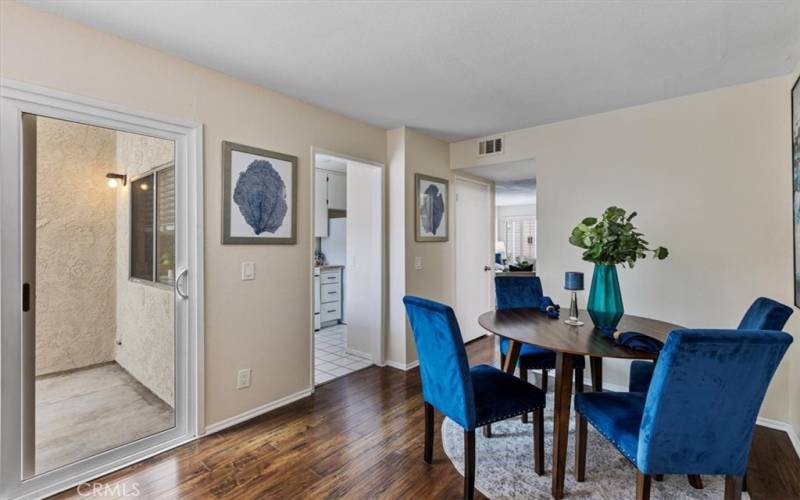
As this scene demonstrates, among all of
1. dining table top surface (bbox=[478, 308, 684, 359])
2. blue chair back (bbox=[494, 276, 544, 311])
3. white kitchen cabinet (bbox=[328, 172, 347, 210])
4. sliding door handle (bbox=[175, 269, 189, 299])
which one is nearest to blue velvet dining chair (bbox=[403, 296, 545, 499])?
dining table top surface (bbox=[478, 308, 684, 359])

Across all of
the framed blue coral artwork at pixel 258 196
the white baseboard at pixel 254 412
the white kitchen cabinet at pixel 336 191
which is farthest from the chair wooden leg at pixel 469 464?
the white kitchen cabinet at pixel 336 191

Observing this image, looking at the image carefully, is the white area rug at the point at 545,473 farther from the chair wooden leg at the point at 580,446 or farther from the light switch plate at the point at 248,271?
the light switch plate at the point at 248,271

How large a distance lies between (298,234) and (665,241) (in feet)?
9.51

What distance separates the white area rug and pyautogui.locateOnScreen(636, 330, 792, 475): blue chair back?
0.58 meters

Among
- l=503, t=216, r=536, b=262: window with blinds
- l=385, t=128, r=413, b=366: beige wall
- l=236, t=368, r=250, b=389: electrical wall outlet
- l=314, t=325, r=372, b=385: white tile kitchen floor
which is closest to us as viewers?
l=236, t=368, r=250, b=389: electrical wall outlet

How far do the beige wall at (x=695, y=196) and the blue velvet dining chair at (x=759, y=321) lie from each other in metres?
0.88

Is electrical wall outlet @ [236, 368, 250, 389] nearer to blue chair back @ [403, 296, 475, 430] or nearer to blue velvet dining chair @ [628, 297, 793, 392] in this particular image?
blue chair back @ [403, 296, 475, 430]

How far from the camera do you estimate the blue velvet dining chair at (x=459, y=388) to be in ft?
5.75

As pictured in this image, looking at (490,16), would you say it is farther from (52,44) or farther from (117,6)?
(52,44)

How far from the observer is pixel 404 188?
3648 mm

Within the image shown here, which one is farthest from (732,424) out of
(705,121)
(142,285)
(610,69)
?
(142,285)

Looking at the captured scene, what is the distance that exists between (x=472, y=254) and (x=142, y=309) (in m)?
3.52

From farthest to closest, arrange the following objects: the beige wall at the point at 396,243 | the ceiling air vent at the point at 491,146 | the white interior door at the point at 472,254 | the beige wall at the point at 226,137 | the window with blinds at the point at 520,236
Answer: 1. the window with blinds at the point at 520,236
2. the white interior door at the point at 472,254
3. the ceiling air vent at the point at 491,146
4. the beige wall at the point at 396,243
5. the beige wall at the point at 226,137

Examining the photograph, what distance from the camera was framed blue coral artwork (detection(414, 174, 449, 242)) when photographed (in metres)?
3.80
